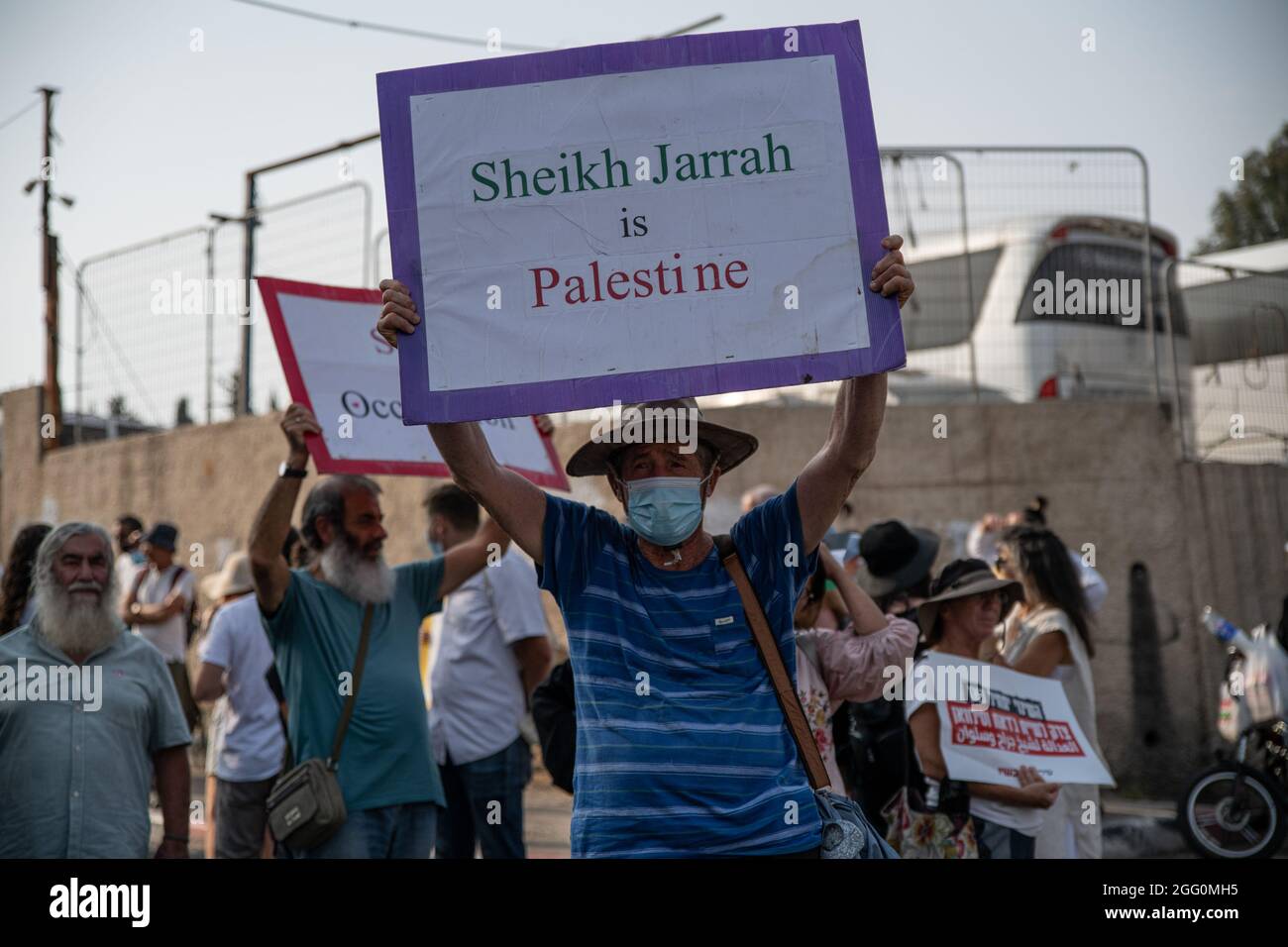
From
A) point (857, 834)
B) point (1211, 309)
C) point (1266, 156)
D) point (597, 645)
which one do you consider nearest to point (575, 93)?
point (597, 645)

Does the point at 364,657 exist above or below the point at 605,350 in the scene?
below

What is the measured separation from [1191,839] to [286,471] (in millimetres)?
6113

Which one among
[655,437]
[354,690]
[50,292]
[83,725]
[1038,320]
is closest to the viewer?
[655,437]

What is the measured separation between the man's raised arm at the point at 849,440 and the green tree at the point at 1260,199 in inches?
1176

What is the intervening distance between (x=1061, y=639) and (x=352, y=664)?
275cm

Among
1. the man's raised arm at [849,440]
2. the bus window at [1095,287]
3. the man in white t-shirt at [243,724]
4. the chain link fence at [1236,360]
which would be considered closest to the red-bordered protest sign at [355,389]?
the man in white t-shirt at [243,724]

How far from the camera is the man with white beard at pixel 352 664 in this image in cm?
476

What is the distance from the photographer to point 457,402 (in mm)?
3340

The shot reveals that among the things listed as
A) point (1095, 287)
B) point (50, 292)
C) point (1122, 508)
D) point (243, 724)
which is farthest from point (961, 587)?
point (50, 292)

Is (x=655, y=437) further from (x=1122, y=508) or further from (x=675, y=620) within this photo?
(x=1122, y=508)

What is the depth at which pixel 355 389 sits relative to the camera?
5480mm

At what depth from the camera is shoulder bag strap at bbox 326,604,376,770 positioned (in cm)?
480

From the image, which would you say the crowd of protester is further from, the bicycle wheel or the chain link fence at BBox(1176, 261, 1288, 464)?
the chain link fence at BBox(1176, 261, 1288, 464)
